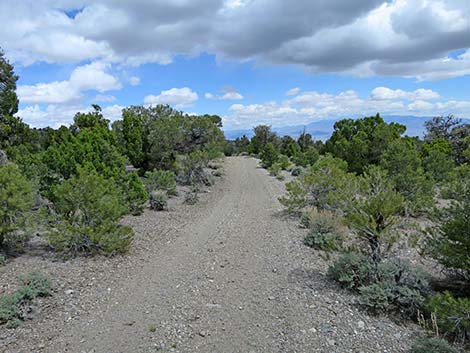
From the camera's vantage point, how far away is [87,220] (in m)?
8.01

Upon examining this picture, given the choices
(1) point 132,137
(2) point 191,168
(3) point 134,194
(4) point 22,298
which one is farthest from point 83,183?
(2) point 191,168

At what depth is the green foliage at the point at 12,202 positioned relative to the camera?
7160mm

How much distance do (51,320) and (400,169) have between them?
1351cm

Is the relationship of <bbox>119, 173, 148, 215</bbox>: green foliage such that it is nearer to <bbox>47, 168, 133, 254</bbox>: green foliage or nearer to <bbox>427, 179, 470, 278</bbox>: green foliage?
<bbox>47, 168, 133, 254</bbox>: green foliage

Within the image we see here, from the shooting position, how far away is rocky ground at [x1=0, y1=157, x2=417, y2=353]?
4.63 m

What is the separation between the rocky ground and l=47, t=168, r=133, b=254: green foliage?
15.0 inches

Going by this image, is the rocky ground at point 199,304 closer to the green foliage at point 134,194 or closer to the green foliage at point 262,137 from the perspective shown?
the green foliage at point 134,194

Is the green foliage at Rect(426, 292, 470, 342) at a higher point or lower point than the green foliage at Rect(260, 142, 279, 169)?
lower

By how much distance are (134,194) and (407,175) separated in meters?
10.8

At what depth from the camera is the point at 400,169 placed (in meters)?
14.2

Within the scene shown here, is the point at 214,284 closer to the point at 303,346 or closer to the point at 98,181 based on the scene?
the point at 303,346

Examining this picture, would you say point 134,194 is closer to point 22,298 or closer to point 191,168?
point 22,298

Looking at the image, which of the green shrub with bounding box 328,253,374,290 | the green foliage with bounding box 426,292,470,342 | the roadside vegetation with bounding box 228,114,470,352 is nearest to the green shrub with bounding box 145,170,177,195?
the roadside vegetation with bounding box 228,114,470,352

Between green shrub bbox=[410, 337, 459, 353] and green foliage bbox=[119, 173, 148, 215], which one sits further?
green foliage bbox=[119, 173, 148, 215]
